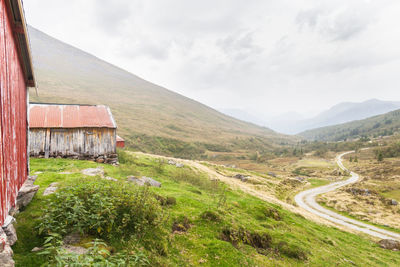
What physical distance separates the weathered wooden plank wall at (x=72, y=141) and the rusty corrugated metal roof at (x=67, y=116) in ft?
2.05

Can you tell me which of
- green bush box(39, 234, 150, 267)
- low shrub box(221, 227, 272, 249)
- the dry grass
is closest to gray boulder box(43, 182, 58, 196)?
green bush box(39, 234, 150, 267)

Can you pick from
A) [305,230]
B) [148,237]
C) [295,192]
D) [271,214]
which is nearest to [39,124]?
[148,237]

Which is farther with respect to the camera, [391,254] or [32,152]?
[32,152]

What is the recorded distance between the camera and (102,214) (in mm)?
7605

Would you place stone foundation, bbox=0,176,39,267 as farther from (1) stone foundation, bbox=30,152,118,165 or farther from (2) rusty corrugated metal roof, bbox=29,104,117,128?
(2) rusty corrugated metal roof, bbox=29,104,117,128

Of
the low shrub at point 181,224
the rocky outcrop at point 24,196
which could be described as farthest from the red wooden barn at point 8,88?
the low shrub at point 181,224

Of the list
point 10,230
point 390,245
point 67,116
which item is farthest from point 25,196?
point 390,245

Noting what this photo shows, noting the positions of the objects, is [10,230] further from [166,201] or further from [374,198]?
[374,198]

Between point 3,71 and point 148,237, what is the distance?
7.81m

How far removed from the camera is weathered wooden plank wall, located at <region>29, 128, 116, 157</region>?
936 inches

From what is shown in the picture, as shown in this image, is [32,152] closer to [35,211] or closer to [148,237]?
[35,211]

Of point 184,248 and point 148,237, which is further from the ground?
Result: point 148,237

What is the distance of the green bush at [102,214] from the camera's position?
23.1 feet

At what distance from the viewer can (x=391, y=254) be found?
2059 centimetres
